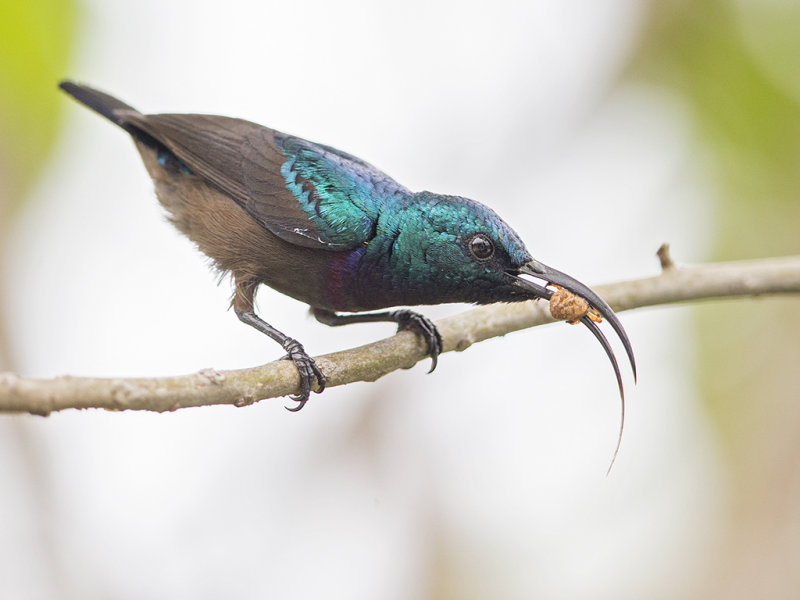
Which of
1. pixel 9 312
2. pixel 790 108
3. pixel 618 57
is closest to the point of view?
pixel 9 312

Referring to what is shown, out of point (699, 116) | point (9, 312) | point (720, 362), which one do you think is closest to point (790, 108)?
point (699, 116)

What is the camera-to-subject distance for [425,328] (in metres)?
5.03

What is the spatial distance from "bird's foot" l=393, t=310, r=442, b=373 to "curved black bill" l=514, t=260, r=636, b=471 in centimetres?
68

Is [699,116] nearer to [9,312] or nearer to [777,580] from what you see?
[777,580]

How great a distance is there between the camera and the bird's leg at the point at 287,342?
4.12 m

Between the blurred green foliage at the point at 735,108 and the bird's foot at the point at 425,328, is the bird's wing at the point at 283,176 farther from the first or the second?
the blurred green foliage at the point at 735,108

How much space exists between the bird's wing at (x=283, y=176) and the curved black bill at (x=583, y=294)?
0.98 m

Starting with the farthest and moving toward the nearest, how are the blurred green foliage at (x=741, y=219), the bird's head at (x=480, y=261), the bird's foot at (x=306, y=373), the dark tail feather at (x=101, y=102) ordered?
the blurred green foliage at (x=741, y=219) → the dark tail feather at (x=101, y=102) → the bird's head at (x=480, y=261) → the bird's foot at (x=306, y=373)

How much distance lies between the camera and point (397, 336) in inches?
191

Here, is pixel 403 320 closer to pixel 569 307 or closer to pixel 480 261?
pixel 480 261

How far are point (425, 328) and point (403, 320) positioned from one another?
0.26 meters

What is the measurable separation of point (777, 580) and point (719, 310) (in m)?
2.83

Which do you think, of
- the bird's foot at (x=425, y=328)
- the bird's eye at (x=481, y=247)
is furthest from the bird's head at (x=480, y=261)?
the bird's foot at (x=425, y=328)

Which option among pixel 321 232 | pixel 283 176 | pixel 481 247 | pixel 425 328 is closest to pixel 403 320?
pixel 425 328
